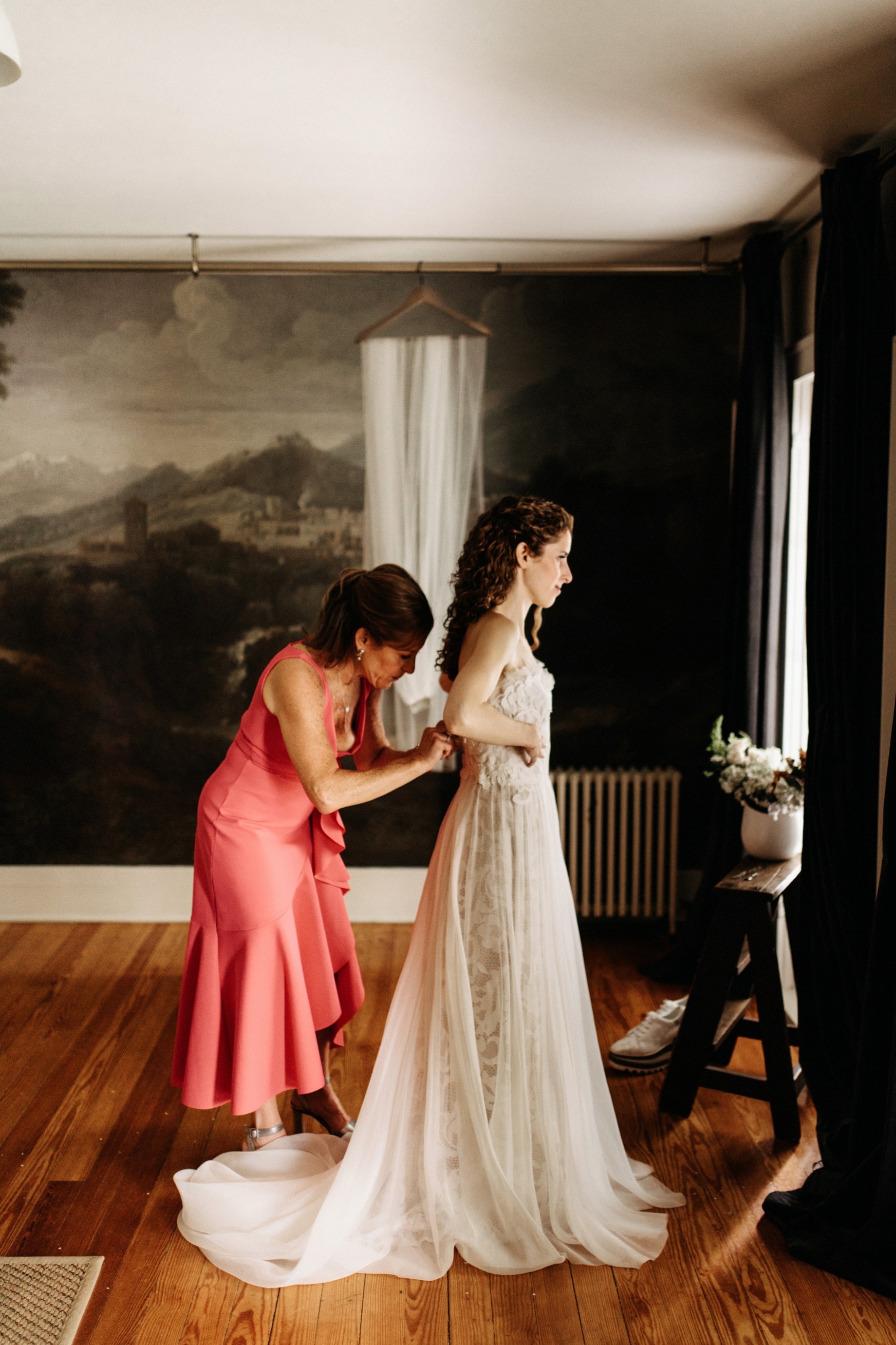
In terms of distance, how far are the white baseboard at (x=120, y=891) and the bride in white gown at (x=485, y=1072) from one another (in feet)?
6.23

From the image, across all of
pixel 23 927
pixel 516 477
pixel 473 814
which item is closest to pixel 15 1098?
pixel 23 927

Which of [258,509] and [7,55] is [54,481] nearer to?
[258,509]

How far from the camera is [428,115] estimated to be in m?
2.52

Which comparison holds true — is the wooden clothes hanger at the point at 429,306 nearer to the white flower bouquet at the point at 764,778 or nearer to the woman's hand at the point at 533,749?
the white flower bouquet at the point at 764,778

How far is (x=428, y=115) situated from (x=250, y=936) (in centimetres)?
217

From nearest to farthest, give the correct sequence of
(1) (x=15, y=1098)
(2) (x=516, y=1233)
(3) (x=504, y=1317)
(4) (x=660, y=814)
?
(3) (x=504, y=1317) → (2) (x=516, y=1233) → (1) (x=15, y=1098) → (4) (x=660, y=814)

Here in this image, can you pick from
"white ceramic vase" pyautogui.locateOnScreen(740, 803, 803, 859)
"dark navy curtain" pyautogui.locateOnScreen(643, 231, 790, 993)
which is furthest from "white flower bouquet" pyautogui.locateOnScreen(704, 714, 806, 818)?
"dark navy curtain" pyautogui.locateOnScreen(643, 231, 790, 993)

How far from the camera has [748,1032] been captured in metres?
A: 2.83

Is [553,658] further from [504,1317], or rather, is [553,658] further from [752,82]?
[504,1317]

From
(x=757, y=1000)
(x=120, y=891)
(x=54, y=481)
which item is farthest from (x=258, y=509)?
(x=757, y=1000)

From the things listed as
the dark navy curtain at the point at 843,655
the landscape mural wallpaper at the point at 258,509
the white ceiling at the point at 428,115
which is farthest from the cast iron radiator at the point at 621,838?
the white ceiling at the point at 428,115

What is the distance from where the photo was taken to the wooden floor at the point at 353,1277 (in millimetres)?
1924

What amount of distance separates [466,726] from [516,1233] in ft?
3.66

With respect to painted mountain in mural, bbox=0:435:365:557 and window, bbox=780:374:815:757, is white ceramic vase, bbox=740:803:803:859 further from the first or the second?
painted mountain in mural, bbox=0:435:365:557
